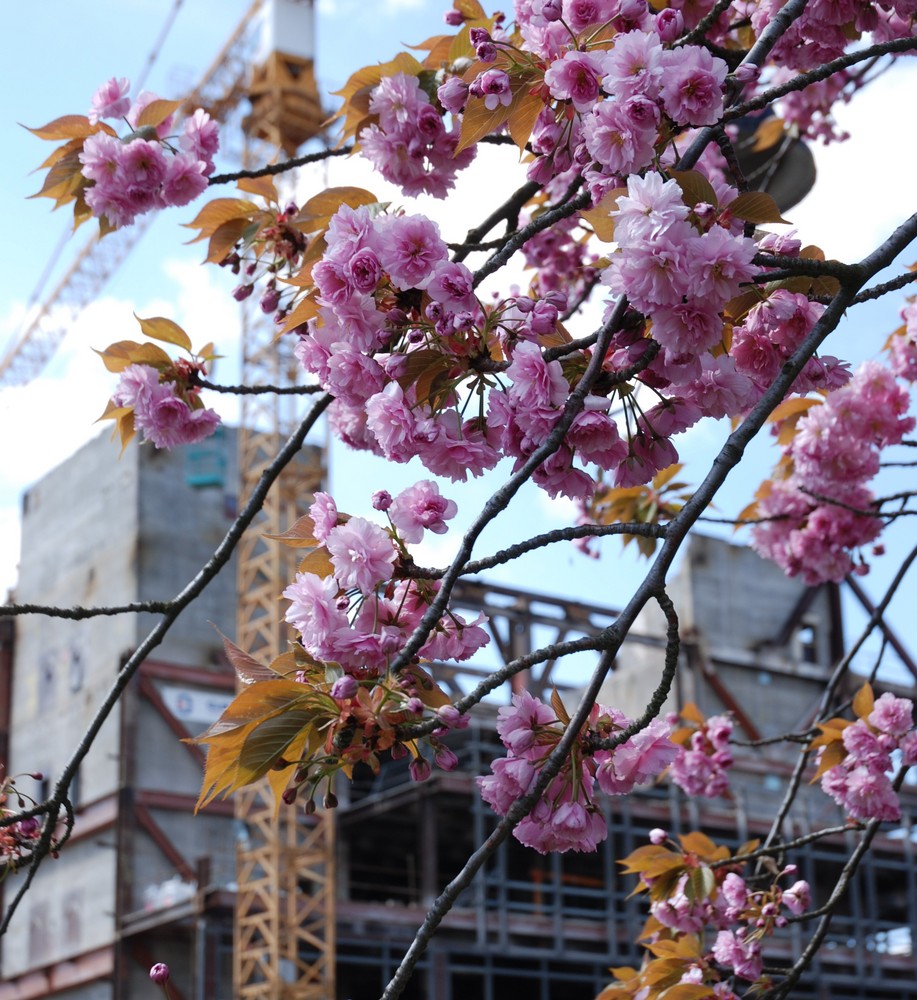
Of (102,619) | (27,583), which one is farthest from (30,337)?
(102,619)

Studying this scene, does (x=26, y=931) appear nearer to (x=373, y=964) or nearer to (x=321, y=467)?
(x=373, y=964)

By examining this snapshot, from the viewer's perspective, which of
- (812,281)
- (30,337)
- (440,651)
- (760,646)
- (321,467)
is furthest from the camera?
(30,337)

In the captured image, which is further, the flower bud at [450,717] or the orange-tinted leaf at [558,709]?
the orange-tinted leaf at [558,709]

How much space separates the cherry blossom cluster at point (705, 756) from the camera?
17.1ft

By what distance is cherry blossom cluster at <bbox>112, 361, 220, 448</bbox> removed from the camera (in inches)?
113

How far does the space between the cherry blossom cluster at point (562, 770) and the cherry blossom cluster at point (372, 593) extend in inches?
5.3

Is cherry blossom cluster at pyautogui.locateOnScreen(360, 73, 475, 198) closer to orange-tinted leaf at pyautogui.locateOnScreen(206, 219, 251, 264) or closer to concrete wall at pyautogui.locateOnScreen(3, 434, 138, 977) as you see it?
orange-tinted leaf at pyautogui.locateOnScreen(206, 219, 251, 264)

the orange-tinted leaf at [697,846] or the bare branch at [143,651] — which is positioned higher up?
the bare branch at [143,651]

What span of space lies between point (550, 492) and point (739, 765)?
23755 mm

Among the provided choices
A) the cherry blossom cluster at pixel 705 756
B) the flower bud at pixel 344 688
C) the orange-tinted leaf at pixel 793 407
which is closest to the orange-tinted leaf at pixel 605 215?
the flower bud at pixel 344 688

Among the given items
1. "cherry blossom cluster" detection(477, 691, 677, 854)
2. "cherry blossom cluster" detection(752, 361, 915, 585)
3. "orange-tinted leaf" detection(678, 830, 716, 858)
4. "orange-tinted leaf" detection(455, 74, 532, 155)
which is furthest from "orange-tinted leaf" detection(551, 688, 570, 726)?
"cherry blossom cluster" detection(752, 361, 915, 585)

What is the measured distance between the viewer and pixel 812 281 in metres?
2.34

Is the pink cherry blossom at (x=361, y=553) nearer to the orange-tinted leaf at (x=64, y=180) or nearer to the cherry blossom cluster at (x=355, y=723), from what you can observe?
the cherry blossom cluster at (x=355, y=723)

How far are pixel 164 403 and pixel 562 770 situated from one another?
1.20 m
